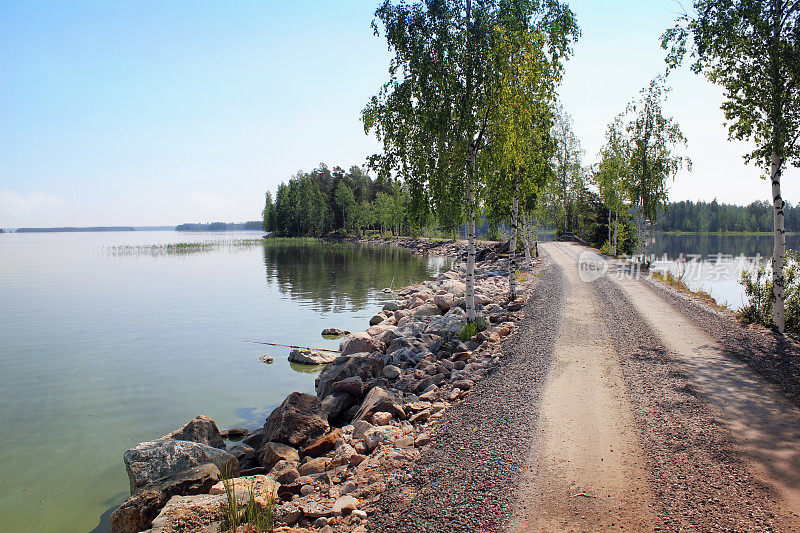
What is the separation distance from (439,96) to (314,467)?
1392 cm

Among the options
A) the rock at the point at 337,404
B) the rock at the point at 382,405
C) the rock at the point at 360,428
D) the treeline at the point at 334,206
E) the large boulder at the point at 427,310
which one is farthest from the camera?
the treeline at the point at 334,206

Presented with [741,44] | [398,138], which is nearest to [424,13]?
[398,138]

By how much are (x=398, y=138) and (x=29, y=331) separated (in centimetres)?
2346

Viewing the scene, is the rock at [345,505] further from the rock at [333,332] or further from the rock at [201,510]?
the rock at [333,332]

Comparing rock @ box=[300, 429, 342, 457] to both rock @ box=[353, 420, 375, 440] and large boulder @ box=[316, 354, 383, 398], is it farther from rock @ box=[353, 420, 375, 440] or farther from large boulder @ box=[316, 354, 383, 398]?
large boulder @ box=[316, 354, 383, 398]

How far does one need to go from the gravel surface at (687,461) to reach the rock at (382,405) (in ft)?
17.2

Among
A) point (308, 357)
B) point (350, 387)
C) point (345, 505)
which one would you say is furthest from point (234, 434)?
point (345, 505)

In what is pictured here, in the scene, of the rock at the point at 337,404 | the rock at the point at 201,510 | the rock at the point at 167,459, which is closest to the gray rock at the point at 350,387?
the rock at the point at 337,404

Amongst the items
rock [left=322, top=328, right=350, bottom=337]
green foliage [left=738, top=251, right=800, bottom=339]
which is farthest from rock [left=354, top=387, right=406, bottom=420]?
green foliage [left=738, top=251, right=800, bottom=339]

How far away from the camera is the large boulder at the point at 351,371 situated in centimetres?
1462

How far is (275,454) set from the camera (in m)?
9.99

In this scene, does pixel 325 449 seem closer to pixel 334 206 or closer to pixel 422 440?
pixel 422 440

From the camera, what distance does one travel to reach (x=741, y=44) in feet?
51.1

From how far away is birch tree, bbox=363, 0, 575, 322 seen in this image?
56.8 ft
